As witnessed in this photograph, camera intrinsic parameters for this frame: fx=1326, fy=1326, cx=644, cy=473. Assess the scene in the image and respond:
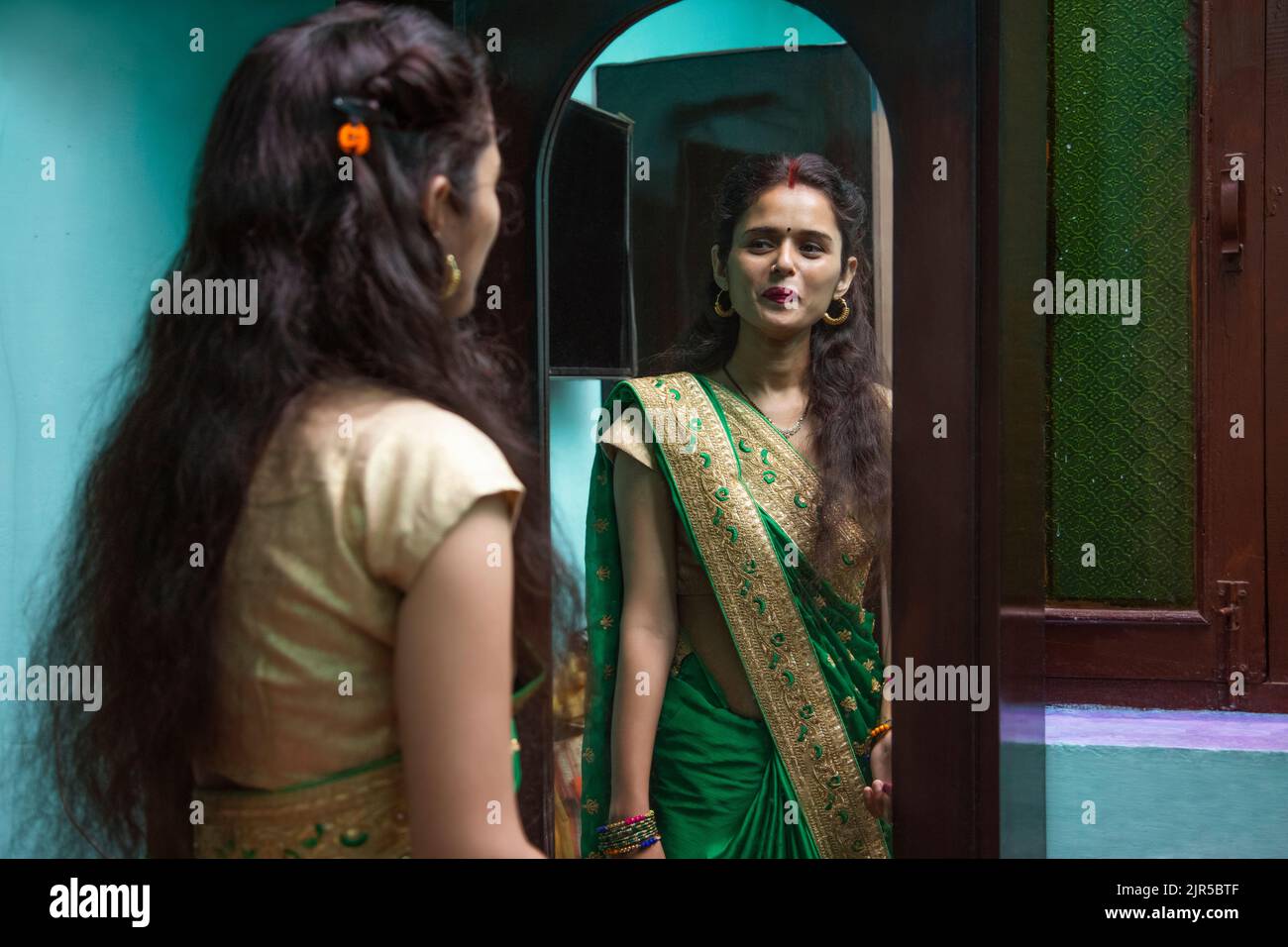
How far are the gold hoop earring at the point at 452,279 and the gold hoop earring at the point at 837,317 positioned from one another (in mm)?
409

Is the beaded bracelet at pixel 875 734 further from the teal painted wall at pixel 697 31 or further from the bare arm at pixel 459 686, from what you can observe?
the teal painted wall at pixel 697 31

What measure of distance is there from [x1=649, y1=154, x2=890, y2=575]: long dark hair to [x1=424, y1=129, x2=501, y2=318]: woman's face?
323 millimetres

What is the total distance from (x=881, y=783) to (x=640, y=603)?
0.27m

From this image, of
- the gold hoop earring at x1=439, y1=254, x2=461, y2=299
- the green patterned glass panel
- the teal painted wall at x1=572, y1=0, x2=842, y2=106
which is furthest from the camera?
the green patterned glass panel

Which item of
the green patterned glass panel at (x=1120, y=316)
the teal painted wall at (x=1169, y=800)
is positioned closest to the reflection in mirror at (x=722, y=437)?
the teal painted wall at (x=1169, y=800)

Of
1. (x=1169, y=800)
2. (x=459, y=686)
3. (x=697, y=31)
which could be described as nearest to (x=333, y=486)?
(x=459, y=686)

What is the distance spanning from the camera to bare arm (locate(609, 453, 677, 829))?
48.7 inches

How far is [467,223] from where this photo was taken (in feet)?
2.92

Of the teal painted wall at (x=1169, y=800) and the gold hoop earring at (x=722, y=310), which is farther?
the teal painted wall at (x=1169, y=800)

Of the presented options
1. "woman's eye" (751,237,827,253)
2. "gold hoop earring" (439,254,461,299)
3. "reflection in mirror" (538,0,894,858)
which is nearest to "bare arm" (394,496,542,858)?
"gold hoop earring" (439,254,461,299)

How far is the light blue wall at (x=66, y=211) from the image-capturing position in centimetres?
123

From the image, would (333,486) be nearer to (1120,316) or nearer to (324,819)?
(324,819)

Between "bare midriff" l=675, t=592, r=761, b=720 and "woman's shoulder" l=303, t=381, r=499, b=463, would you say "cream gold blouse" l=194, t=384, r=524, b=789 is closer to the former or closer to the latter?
"woman's shoulder" l=303, t=381, r=499, b=463
